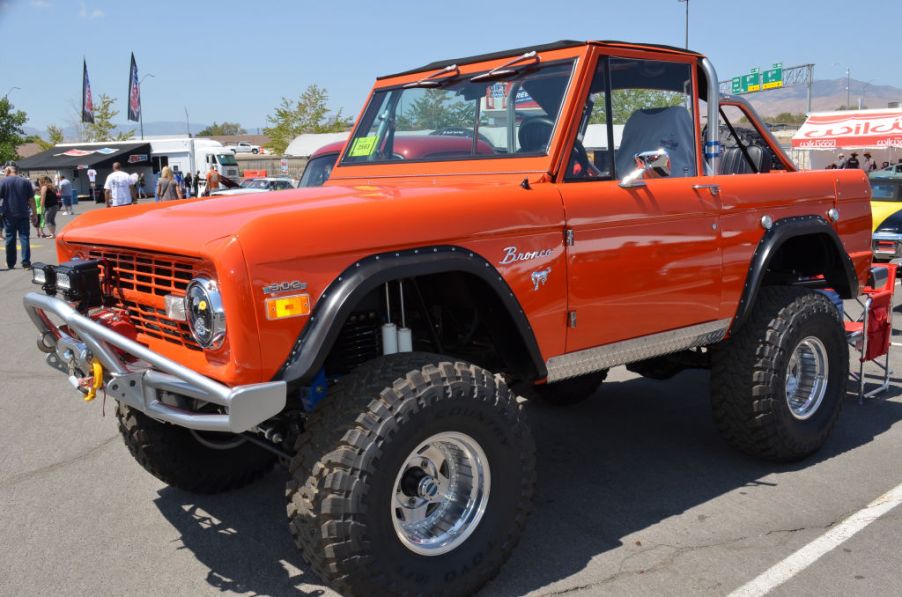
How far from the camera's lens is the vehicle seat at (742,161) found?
4.82 metres

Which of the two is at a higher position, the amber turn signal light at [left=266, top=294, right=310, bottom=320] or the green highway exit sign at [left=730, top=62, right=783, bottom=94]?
the green highway exit sign at [left=730, top=62, right=783, bottom=94]

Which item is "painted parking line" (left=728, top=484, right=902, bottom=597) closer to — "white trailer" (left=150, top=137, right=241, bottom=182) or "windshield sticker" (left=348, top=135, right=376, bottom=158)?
"windshield sticker" (left=348, top=135, right=376, bottom=158)

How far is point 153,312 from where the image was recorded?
3088 mm

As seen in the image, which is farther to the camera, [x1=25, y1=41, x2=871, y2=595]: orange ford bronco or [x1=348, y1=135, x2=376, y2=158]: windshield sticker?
[x1=348, y1=135, x2=376, y2=158]: windshield sticker

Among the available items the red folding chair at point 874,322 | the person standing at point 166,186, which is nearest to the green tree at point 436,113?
the red folding chair at point 874,322

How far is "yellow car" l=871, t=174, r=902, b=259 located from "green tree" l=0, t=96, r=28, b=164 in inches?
2160

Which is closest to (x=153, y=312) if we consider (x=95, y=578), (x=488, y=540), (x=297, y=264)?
(x=297, y=264)

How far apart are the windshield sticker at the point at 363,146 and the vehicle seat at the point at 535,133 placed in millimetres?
1028

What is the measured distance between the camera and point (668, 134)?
4.18m

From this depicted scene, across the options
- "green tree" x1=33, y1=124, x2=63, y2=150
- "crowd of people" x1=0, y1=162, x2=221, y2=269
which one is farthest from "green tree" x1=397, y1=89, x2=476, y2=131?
"green tree" x1=33, y1=124, x2=63, y2=150

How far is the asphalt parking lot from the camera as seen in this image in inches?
128

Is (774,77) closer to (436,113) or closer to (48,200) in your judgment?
(48,200)

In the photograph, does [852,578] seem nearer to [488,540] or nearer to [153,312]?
[488,540]

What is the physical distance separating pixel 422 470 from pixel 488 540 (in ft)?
1.22
